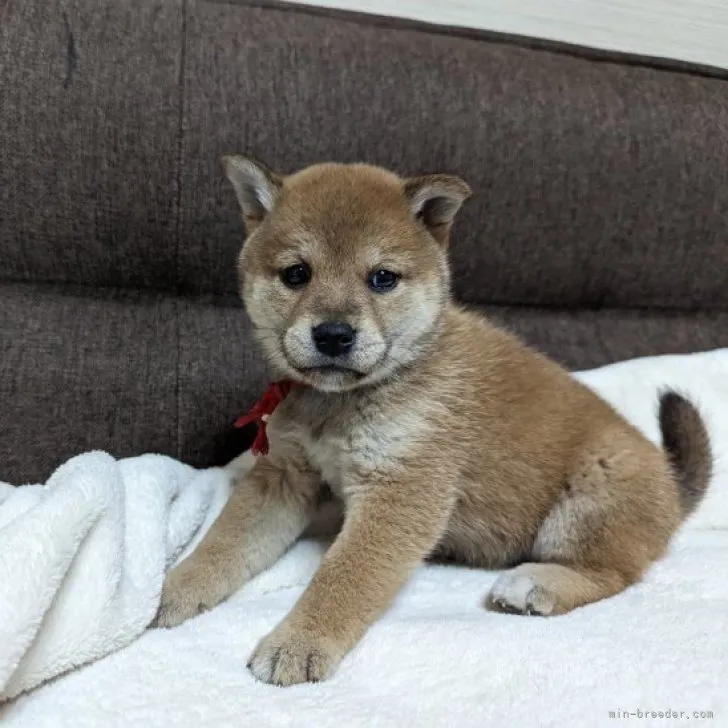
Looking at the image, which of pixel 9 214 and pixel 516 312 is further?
pixel 516 312

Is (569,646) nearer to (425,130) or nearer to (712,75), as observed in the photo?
(425,130)

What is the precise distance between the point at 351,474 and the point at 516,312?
1168 mm

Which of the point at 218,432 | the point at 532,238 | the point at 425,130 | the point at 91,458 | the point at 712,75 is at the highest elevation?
the point at 712,75

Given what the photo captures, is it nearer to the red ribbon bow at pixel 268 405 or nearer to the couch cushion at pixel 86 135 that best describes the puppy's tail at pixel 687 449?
the red ribbon bow at pixel 268 405

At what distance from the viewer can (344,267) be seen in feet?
5.21

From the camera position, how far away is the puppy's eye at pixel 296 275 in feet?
5.34

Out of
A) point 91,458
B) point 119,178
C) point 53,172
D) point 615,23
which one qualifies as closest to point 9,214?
point 53,172

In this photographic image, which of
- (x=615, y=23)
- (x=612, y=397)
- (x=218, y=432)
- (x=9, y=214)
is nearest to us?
(x=9, y=214)

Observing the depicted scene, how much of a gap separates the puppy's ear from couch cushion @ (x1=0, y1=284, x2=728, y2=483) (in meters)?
0.76

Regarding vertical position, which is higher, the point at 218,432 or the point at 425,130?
the point at 425,130

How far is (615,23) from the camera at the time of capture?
2754 millimetres

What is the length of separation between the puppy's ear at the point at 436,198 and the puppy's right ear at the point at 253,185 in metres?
0.32

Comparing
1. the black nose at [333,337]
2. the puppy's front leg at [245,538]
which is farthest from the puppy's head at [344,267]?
the puppy's front leg at [245,538]

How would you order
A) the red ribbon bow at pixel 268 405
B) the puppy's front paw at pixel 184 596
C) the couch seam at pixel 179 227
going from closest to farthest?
1. the puppy's front paw at pixel 184 596
2. the red ribbon bow at pixel 268 405
3. the couch seam at pixel 179 227
